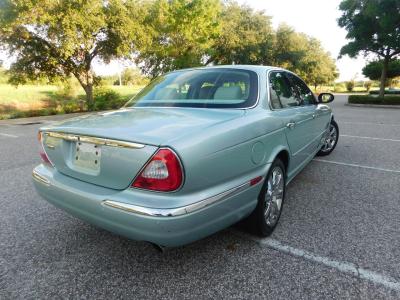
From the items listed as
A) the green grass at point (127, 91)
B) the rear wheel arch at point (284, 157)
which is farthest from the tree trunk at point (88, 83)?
the rear wheel arch at point (284, 157)

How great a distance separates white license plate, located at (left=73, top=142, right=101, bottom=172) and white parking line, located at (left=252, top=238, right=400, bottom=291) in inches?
61.9

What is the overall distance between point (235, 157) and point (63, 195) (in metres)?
1.33

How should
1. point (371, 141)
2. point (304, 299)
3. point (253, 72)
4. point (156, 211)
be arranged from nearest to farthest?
1. point (156, 211)
2. point (304, 299)
3. point (253, 72)
4. point (371, 141)

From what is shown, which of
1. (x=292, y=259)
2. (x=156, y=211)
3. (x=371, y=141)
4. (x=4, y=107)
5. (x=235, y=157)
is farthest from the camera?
(x=4, y=107)

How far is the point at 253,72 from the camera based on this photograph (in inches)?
113

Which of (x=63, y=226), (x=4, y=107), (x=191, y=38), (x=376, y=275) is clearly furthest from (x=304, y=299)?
(x=4, y=107)

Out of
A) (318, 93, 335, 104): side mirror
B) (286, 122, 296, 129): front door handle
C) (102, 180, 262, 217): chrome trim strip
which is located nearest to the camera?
(102, 180, 262, 217): chrome trim strip

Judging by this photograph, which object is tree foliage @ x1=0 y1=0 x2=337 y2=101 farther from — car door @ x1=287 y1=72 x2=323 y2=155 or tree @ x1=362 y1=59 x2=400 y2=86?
tree @ x1=362 y1=59 x2=400 y2=86

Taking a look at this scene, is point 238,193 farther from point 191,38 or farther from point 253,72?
point 191,38

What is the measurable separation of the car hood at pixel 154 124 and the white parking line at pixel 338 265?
1.20 meters

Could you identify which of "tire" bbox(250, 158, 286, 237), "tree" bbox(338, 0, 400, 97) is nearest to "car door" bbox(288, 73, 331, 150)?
"tire" bbox(250, 158, 286, 237)

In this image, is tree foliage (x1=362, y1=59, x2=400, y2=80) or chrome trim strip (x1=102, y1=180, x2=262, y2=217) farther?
tree foliage (x1=362, y1=59, x2=400, y2=80)

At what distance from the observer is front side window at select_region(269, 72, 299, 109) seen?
2.90m

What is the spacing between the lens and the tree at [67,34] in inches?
566
